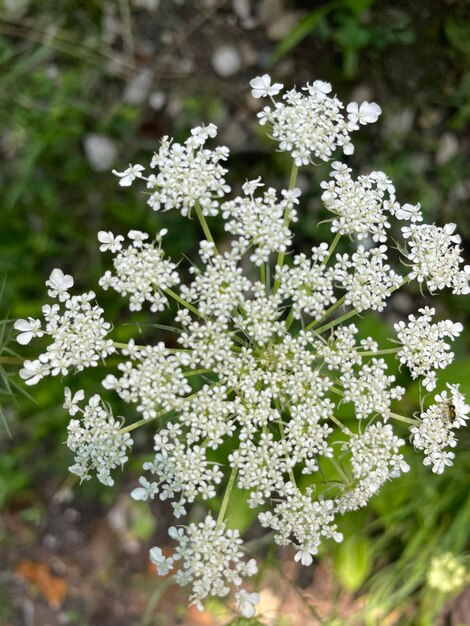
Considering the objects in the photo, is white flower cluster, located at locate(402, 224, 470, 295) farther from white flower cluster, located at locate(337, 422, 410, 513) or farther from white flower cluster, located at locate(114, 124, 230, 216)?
white flower cluster, located at locate(114, 124, 230, 216)

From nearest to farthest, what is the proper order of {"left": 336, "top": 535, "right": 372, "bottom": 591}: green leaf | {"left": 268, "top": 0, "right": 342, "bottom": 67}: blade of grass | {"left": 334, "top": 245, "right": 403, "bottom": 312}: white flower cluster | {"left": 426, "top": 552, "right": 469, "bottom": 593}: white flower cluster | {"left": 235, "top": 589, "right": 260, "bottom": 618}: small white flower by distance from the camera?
{"left": 334, "top": 245, "right": 403, "bottom": 312}: white flower cluster, {"left": 235, "top": 589, "right": 260, "bottom": 618}: small white flower, {"left": 426, "top": 552, "right": 469, "bottom": 593}: white flower cluster, {"left": 336, "top": 535, "right": 372, "bottom": 591}: green leaf, {"left": 268, "top": 0, "right": 342, "bottom": 67}: blade of grass

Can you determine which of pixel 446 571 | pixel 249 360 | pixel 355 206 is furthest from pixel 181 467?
pixel 446 571

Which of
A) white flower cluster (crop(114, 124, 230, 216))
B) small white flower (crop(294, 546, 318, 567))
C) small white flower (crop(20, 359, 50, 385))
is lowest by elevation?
small white flower (crop(294, 546, 318, 567))

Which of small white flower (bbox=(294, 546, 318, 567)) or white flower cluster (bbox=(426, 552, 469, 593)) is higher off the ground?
white flower cluster (bbox=(426, 552, 469, 593))

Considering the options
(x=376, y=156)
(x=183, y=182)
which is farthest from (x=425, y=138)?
(x=183, y=182)

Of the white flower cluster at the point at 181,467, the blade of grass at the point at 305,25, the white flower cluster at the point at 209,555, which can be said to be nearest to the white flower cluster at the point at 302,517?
the white flower cluster at the point at 209,555

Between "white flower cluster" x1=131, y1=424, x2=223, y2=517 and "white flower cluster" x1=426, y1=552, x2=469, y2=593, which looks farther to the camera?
"white flower cluster" x1=426, y1=552, x2=469, y2=593

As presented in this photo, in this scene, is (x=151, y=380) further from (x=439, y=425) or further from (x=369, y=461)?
(x=439, y=425)

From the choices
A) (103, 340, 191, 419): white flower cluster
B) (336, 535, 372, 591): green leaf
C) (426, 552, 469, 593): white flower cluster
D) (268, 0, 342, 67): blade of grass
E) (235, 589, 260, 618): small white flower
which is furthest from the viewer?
(268, 0, 342, 67): blade of grass

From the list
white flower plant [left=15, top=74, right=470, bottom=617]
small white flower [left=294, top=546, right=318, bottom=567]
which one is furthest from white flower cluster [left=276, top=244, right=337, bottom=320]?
small white flower [left=294, top=546, right=318, bottom=567]

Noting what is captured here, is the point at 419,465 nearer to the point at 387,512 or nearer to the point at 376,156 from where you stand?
the point at 387,512
